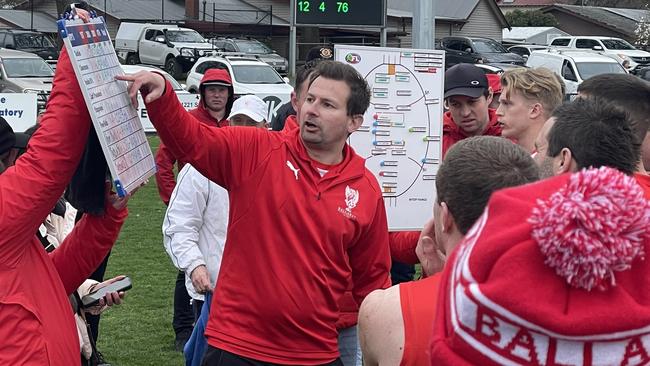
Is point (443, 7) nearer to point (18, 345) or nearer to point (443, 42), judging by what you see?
point (443, 42)

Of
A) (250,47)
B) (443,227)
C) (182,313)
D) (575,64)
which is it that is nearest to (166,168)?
(182,313)

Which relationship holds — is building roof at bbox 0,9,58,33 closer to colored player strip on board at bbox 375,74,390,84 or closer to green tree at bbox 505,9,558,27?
green tree at bbox 505,9,558,27

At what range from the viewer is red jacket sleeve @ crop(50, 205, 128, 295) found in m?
3.61

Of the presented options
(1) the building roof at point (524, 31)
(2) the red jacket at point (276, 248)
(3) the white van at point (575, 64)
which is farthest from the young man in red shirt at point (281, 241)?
(1) the building roof at point (524, 31)

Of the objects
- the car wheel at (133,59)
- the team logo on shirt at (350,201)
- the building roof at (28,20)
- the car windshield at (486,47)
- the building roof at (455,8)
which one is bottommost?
the team logo on shirt at (350,201)

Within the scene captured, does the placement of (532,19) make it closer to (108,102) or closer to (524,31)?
(524,31)

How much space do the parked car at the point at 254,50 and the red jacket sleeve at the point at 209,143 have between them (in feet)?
120

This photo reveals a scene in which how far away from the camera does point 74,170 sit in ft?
10.4

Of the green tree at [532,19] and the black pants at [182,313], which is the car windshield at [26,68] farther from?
the green tree at [532,19]

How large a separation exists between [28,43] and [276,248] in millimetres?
38234

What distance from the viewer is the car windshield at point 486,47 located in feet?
140

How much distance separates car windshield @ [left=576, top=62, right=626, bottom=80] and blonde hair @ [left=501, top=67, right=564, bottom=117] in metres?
27.4

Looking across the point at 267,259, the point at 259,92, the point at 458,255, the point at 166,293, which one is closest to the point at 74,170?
the point at 267,259

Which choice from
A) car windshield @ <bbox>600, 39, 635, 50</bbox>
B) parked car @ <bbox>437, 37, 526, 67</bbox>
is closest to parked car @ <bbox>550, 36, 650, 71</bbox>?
car windshield @ <bbox>600, 39, 635, 50</bbox>
